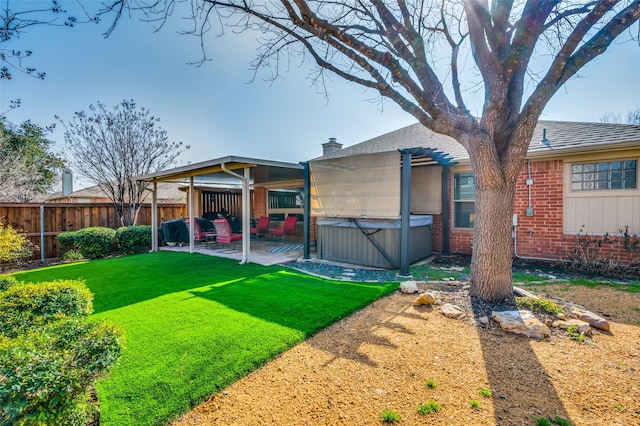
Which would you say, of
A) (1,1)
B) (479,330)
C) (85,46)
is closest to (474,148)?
(479,330)

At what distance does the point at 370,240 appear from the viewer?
7184 mm

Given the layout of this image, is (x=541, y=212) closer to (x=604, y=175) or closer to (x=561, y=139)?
(x=604, y=175)

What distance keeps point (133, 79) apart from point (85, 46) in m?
A: 4.39

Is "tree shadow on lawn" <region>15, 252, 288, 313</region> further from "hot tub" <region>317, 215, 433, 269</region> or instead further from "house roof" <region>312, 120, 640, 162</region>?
"house roof" <region>312, 120, 640, 162</region>

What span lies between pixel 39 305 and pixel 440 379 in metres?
3.75

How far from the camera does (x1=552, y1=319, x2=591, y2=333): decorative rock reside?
346 centimetres

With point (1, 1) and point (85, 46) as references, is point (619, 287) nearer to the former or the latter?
point (1, 1)

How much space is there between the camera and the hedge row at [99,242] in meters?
9.26

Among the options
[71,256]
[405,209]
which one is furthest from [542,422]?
[71,256]

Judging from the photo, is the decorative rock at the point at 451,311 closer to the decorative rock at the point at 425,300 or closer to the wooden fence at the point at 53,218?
the decorative rock at the point at 425,300

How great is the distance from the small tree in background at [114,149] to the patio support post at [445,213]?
1134cm

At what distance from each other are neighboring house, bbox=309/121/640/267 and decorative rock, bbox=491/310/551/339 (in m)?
3.12

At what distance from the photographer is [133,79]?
406 inches

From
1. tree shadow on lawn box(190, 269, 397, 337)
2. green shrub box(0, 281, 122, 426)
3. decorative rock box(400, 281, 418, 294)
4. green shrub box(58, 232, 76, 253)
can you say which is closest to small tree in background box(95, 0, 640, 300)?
decorative rock box(400, 281, 418, 294)
